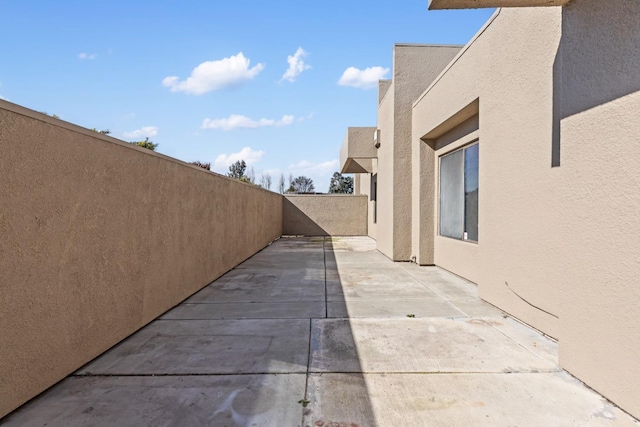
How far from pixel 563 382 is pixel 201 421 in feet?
9.78

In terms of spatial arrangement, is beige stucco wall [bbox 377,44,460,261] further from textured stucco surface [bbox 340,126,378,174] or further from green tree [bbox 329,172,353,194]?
green tree [bbox 329,172,353,194]

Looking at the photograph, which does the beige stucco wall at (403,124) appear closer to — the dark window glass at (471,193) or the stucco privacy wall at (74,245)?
the dark window glass at (471,193)

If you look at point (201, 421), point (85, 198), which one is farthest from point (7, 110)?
point (201, 421)

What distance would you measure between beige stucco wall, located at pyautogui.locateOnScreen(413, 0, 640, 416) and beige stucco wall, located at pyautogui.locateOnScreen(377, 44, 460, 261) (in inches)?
168

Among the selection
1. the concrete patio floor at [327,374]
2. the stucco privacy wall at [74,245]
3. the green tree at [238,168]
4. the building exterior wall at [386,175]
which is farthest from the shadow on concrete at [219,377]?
the green tree at [238,168]

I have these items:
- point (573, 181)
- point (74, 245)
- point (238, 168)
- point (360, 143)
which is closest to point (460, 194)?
point (573, 181)

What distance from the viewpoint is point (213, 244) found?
23.7 ft

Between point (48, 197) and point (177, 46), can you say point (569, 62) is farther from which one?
point (177, 46)

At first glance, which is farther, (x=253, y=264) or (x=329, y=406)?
(x=253, y=264)

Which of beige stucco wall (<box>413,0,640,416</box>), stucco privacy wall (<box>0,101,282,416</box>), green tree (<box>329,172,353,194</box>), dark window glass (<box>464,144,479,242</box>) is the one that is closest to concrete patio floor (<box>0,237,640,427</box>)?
stucco privacy wall (<box>0,101,282,416</box>)

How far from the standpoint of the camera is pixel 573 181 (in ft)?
10.1

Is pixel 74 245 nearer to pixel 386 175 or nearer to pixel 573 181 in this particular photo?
pixel 573 181

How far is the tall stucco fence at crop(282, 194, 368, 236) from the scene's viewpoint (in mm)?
20031

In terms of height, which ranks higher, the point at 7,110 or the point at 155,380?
the point at 7,110
